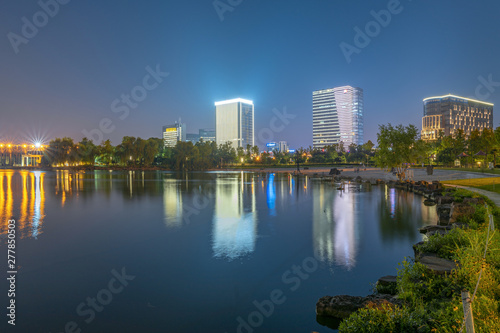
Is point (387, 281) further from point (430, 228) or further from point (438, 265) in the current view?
point (430, 228)

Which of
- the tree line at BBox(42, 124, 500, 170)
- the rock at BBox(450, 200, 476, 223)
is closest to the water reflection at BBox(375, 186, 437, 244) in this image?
the rock at BBox(450, 200, 476, 223)

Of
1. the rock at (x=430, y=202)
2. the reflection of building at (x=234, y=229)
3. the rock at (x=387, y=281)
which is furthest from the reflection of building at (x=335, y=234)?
the rock at (x=430, y=202)

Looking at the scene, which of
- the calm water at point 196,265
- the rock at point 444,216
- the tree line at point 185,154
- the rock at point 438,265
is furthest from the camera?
the tree line at point 185,154

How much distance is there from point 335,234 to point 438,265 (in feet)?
22.0

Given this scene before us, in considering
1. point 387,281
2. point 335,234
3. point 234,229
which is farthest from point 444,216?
point 234,229

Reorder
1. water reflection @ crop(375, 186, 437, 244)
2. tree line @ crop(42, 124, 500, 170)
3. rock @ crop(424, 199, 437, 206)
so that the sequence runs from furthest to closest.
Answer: tree line @ crop(42, 124, 500, 170)
rock @ crop(424, 199, 437, 206)
water reflection @ crop(375, 186, 437, 244)

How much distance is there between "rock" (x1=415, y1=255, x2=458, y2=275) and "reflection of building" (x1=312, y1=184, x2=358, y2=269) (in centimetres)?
257

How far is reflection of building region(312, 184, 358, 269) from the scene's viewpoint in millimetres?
10648

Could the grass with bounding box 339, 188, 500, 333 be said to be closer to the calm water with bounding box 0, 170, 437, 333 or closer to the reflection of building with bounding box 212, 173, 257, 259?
the calm water with bounding box 0, 170, 437, 333

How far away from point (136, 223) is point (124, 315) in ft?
32.8

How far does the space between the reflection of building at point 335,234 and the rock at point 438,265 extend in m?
2.57

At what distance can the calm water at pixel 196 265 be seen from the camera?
22.5 feet

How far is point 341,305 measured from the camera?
21.9ft

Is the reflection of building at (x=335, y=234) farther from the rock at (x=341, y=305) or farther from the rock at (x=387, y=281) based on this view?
the rock at (x=341, y=305)
